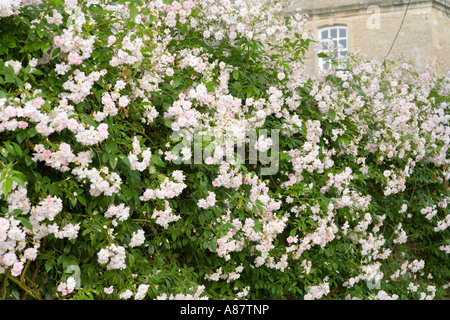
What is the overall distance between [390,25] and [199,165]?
421 inches

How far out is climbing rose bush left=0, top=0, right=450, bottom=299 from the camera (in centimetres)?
283

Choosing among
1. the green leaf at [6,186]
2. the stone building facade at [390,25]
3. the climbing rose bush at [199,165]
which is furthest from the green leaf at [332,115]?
the stone building facade at [390,25]

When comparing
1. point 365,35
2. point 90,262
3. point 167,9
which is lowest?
point 90,262

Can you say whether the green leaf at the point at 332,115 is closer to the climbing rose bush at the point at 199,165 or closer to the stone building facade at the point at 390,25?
the climbing rose bush at the point at 199,165

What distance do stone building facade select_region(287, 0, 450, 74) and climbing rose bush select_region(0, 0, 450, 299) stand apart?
296 inches

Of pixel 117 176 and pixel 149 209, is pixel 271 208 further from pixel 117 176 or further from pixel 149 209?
pixel 117 176

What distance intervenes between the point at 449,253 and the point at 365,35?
28.8ft

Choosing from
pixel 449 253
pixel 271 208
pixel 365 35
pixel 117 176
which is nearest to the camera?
pixel 117 176

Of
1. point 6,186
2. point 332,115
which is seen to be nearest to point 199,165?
point 6,186

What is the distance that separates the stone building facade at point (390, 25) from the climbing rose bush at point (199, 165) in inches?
296

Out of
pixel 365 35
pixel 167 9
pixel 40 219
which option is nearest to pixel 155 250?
pixel 40 219

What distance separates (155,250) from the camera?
3457 mm

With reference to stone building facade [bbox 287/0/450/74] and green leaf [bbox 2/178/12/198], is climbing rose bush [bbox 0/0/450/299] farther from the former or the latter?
stone building facade [bbox 287/0/450/74]

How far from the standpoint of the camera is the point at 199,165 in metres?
3.43
